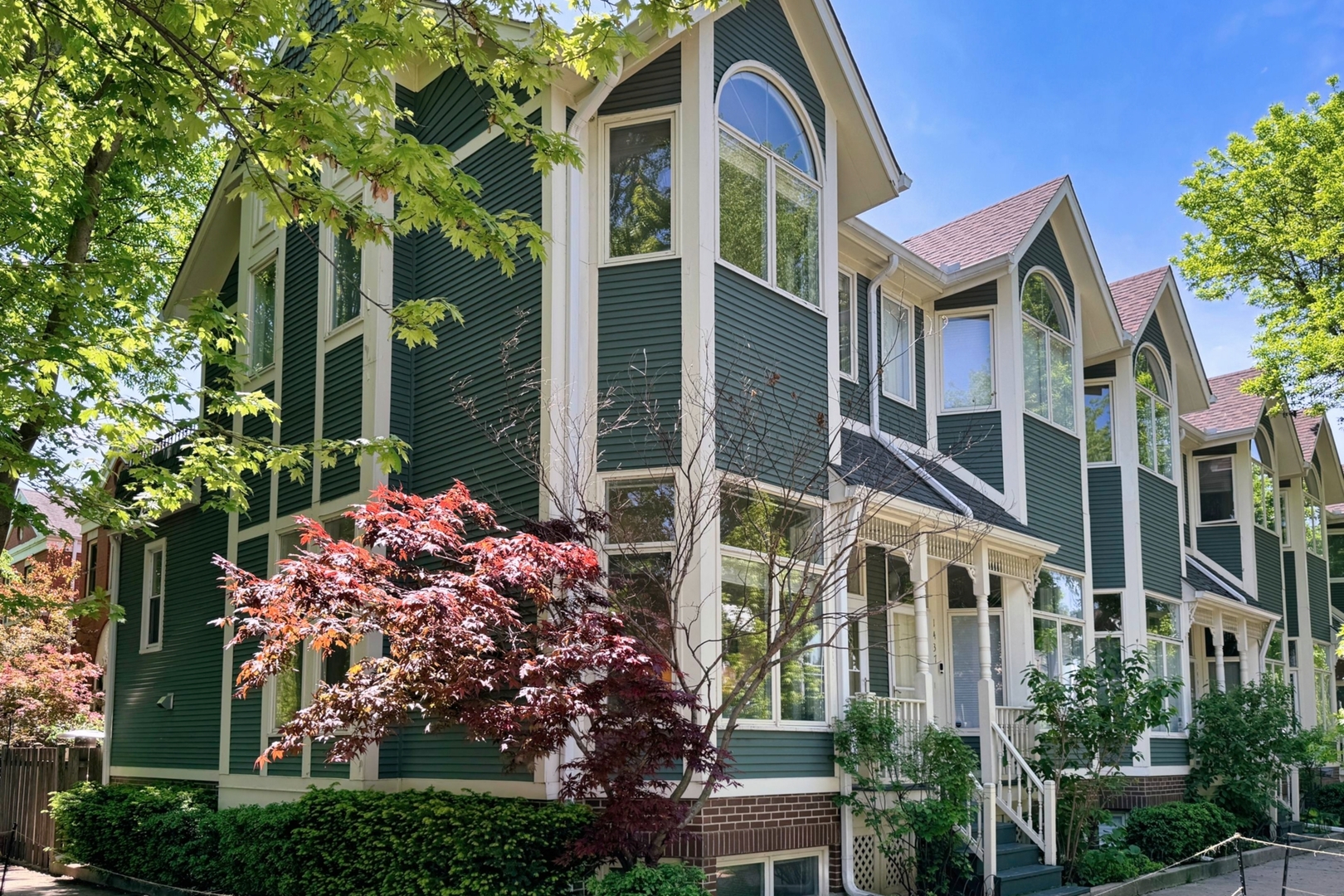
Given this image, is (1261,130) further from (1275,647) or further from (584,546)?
(584,546)

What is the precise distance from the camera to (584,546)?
1035cm

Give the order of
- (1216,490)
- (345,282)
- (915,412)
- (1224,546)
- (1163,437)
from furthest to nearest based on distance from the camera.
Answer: (1216,490), (1224,546), (1163,437), (915,412), (345,282)

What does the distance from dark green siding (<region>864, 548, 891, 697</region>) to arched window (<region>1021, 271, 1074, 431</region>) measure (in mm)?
3499

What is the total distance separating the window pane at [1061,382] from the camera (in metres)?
18.1

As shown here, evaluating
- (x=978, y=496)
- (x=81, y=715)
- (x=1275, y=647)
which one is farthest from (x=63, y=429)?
(x=1275, y=647)

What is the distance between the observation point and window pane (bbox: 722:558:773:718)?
11.4 metres

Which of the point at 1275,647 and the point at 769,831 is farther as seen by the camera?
the point at 1275,647

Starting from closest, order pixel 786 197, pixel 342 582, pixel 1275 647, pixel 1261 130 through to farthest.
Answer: pixel 342 582 < pixel 786 197 < pixel 1261 130 < pixel 1275 647

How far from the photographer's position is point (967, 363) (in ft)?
56.9

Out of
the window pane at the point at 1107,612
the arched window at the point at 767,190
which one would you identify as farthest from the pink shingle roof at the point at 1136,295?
the arched window at the point at 767,190

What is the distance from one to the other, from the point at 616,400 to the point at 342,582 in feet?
10.6

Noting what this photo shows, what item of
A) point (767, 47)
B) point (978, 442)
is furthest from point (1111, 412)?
point (767, 47)

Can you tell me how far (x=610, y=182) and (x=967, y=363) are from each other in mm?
6990

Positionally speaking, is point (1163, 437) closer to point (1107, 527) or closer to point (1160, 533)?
point (1160, 533)
